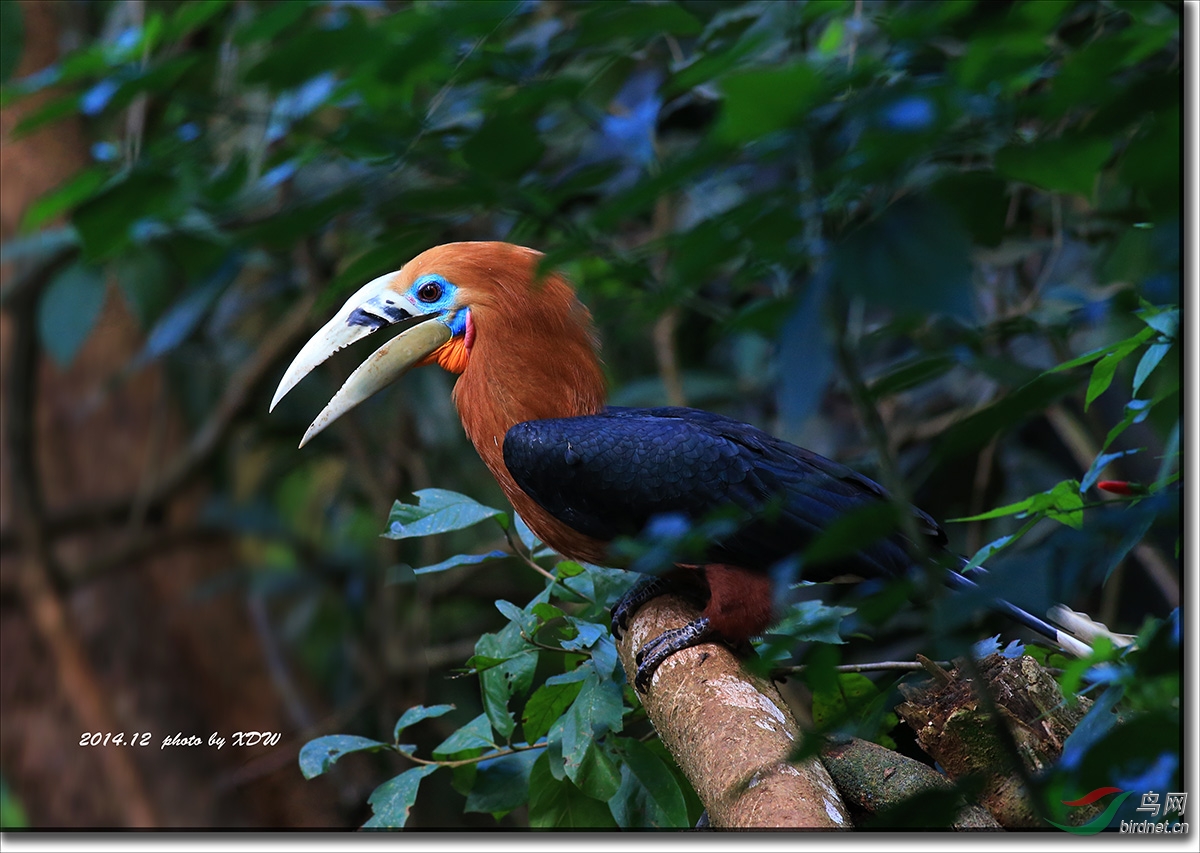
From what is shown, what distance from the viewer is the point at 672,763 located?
1026mm

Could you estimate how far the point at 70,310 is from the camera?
1.62m

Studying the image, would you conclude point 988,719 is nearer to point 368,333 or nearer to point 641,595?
point 641,595

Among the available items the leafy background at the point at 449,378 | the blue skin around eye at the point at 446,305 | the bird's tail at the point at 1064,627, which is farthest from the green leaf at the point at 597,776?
the blue skin around eye at the point at 446,305

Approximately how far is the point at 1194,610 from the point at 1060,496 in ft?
0.37

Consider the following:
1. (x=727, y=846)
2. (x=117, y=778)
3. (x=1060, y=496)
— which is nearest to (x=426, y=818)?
(x=117, y=778)

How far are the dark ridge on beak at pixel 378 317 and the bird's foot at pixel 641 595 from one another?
38 cm

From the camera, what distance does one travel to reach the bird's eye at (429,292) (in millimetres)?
1140

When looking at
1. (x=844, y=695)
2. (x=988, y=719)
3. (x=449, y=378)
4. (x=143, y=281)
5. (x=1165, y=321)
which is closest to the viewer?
(x=1165, y=321)

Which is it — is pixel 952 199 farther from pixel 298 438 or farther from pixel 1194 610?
pixel 298 438

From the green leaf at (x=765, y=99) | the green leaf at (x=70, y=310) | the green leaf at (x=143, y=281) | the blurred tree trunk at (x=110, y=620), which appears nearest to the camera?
the green leaf at (x=765, y=99)

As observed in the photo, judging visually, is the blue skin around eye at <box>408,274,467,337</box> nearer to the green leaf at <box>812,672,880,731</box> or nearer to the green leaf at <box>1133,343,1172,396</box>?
the green leaf at <box>812,672,880,731</box>

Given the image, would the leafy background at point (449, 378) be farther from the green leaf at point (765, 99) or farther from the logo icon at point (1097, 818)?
the logo icon at point (1097, 818)

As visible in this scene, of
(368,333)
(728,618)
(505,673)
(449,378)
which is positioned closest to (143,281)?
(449,378)

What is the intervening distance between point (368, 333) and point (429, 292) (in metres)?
0.08
